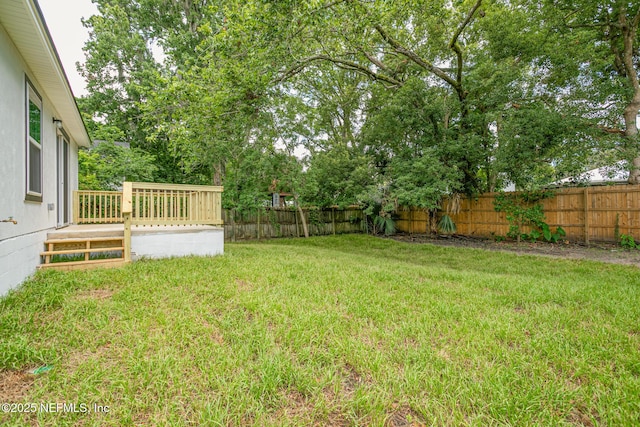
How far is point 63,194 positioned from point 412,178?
9.28m

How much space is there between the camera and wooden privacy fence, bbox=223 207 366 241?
36.8 ft

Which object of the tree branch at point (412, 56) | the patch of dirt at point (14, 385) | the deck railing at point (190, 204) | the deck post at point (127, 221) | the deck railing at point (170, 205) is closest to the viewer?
the patch of dirt at point (14, 385)

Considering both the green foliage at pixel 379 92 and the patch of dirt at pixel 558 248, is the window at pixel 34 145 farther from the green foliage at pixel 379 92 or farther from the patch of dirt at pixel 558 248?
the patch of dirt at pixel 558 248

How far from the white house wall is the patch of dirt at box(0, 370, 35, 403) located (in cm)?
179

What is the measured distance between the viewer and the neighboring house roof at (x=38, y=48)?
288 cm

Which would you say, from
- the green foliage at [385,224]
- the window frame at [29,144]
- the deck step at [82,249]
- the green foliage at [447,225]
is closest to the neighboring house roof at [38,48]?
the window frame at [29,144]

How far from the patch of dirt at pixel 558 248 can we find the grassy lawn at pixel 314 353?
3730 millimetres

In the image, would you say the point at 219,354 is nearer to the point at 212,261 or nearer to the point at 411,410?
the point at 411,410

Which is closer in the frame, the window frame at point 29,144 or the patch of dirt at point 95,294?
the patch of dirt at point 95,294

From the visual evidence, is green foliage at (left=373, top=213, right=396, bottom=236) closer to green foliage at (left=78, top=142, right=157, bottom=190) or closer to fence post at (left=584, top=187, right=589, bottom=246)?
fence post at (left=584, top=187, right=589, bottom=246)

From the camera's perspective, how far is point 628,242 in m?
7.46

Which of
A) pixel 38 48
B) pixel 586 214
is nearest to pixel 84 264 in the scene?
pixel 38 48

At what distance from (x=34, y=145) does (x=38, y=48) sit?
4.85 feet

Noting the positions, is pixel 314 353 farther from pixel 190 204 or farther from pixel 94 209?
pixel 94 209
